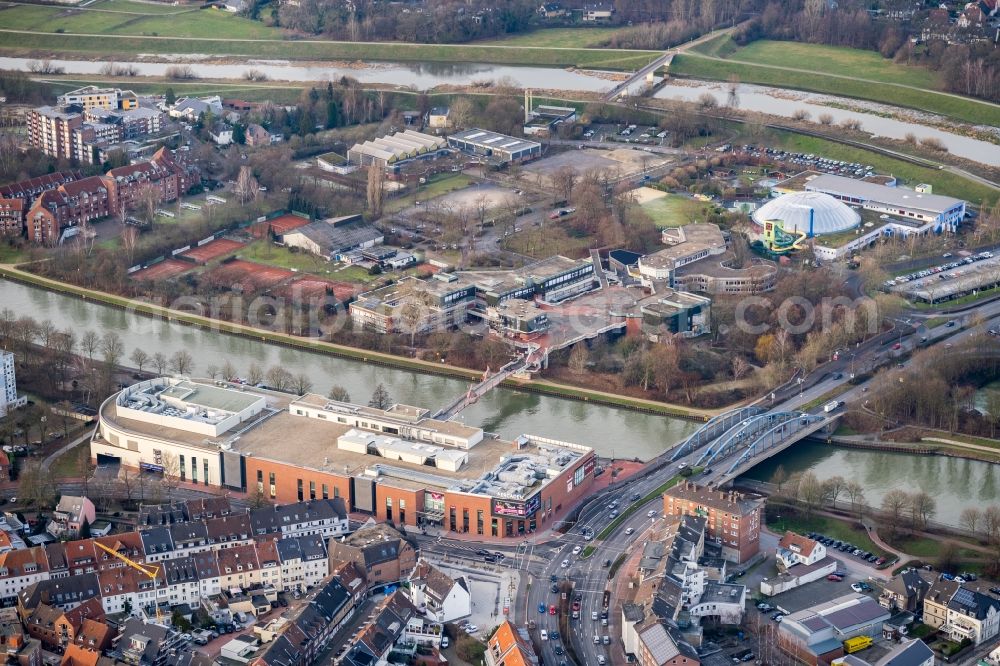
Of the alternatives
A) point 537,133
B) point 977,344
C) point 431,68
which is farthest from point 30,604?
point 431,68

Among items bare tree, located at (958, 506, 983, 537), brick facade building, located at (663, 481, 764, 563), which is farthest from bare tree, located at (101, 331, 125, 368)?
bare tree, located at (958, 506, 983, 537)

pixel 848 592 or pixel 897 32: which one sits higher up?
pixel 897 32

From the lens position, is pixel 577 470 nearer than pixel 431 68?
Yes

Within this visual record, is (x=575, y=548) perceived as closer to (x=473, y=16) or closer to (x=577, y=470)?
(x=577, y=470)

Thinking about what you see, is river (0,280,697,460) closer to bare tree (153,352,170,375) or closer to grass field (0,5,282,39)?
bare tree (153,352,170,375)

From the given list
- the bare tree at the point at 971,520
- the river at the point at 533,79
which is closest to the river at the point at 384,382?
the bare tree at the point at 971,520

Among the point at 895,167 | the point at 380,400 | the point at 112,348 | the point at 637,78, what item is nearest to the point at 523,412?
the point at 380,400

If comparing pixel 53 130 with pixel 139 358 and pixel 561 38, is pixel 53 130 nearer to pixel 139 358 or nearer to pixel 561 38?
pixel 139 358
